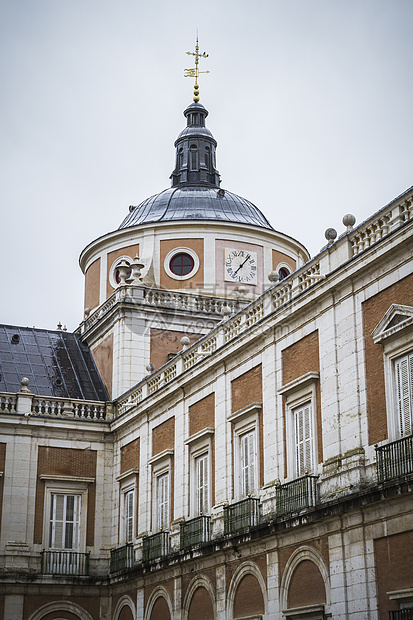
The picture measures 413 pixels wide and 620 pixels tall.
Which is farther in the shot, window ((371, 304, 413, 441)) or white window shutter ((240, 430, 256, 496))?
white window shutter ((240, 430, 256, 496))

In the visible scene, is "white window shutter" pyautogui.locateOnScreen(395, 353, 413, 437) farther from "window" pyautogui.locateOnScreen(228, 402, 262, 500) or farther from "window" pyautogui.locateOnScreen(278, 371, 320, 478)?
"window" pyautogui.locateOnScreen(228, 402, 262, 500)

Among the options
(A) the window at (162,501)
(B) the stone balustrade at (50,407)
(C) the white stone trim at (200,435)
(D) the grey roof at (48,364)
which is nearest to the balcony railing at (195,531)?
(A) the window at (162,501)

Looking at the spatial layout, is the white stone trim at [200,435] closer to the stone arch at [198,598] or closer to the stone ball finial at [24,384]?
the stone arch at [198,598]

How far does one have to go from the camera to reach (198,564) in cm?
2352

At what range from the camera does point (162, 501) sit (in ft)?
86.6

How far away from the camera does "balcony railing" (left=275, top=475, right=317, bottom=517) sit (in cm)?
1909

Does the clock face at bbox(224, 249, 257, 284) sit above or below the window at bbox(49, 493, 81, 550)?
above

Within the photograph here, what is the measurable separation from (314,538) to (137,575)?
30.2 ft

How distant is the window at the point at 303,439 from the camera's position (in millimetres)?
19797

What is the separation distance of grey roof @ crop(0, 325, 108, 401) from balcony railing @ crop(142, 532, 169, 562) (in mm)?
7112

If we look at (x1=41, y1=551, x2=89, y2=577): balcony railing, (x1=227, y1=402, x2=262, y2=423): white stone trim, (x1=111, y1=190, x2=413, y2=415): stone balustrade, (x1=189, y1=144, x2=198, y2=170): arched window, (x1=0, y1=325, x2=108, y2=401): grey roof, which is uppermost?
(x1=189, y1=144, x2=198, y2=170): arched window

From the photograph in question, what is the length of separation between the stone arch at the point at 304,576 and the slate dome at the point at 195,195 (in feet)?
58.6

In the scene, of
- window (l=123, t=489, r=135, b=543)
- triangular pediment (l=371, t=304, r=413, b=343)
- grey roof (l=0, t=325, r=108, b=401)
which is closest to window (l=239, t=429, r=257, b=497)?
triangular pediment (l=371, t=304, r=413, b=343)

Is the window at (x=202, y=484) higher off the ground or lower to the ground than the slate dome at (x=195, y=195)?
lower
